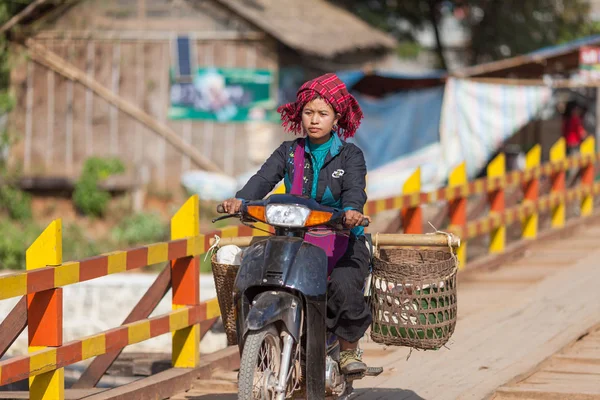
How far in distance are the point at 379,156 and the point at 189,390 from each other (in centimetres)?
1071

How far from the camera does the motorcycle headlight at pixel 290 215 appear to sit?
5.30 metres

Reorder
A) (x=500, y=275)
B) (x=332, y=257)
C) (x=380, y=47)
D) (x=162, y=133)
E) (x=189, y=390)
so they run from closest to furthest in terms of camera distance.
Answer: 1. (x=332, y=257)
2. (x=189, y=390)
3. (x=500, y=275)
4. (x=162, y=133)
5. (x=380, y=47)

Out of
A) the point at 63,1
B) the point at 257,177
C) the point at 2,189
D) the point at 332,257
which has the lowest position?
the point at 2,189

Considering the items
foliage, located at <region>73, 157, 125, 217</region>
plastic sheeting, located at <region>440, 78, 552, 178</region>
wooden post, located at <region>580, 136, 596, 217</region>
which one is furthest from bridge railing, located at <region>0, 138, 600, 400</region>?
foliage, located at <region>73, 157, 125, 217</region>

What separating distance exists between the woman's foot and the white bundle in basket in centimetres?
69

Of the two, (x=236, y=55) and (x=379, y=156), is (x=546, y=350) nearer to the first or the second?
(x=379, y=156)

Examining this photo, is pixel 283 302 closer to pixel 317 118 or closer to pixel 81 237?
pixel 317 118

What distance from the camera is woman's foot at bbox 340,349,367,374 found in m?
5.84

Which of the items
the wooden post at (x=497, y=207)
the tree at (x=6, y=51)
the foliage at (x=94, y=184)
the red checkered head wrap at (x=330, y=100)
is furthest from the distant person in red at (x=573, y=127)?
the red checkered head wrap at (x=330, y=100)

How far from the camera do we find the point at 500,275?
450 inches

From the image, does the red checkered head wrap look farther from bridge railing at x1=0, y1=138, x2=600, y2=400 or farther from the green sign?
the green sign

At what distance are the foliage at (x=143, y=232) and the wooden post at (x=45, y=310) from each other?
→ 498 inches

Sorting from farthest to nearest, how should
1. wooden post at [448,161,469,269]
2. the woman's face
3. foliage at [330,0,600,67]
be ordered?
foliage at [330,0,600,67], wooden post at [448,161,469,269], the woman's face

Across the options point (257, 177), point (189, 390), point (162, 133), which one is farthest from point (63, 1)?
point (257, 177)
